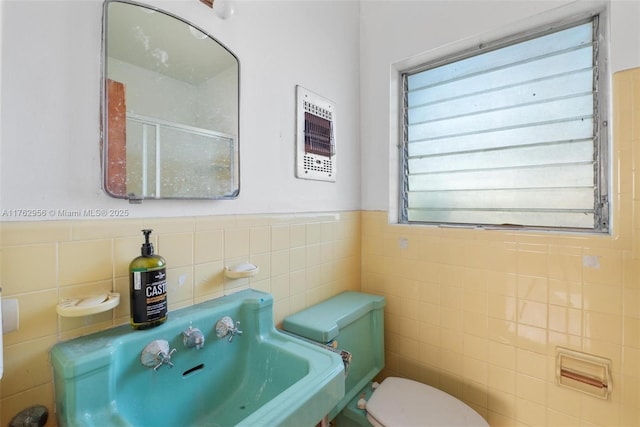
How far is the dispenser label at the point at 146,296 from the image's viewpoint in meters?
0.74

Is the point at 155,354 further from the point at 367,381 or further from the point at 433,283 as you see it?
the point at 433,283

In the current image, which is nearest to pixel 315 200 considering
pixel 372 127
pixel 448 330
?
pixel 372 127

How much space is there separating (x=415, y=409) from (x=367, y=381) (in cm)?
26

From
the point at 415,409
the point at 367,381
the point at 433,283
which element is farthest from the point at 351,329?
the point at 433,283

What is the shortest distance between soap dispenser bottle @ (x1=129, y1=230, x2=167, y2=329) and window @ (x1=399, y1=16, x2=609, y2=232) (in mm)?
1292

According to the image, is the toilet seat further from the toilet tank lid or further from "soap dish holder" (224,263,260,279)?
"soap dish holder" (224,263,260,279)

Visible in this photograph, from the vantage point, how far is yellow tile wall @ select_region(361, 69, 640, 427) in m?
1.03

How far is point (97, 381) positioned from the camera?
62cm

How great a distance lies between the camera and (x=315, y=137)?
141cm

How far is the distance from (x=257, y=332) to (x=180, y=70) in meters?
0.90

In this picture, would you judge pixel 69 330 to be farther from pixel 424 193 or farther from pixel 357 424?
pixel 424 193

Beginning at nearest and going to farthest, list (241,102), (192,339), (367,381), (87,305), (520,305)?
(87,305)
(192,339)
(241,102)
(520,305)
(367,381)

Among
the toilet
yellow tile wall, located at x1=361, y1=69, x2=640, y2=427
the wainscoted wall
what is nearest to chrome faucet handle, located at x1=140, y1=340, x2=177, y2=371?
the wainscoted wall

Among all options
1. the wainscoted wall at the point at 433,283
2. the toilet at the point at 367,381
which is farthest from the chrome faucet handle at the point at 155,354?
the toilet at the point at 367,381
